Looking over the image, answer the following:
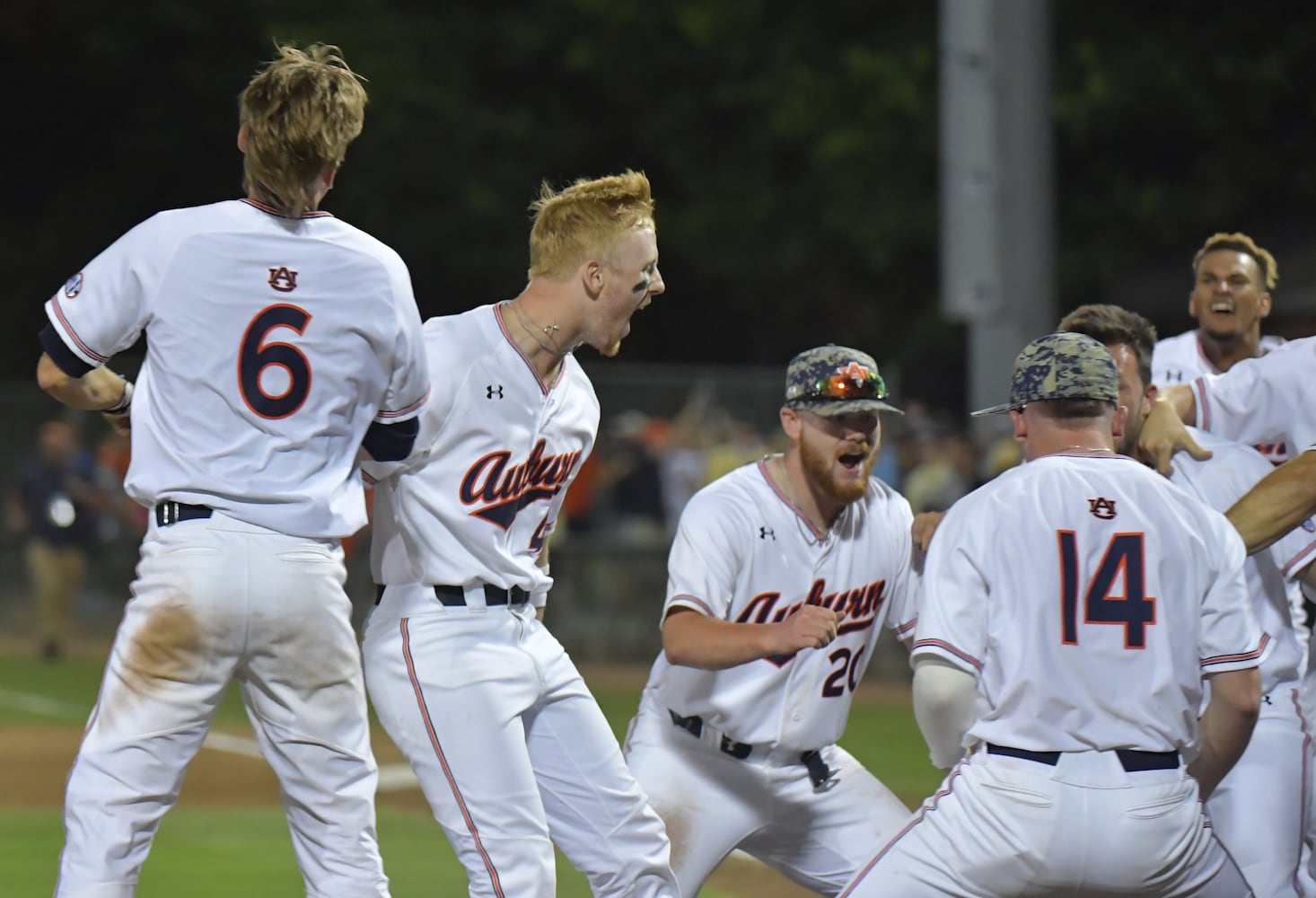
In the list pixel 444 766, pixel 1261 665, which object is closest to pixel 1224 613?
pixel 1261 665

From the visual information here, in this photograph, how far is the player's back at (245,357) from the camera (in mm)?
4082

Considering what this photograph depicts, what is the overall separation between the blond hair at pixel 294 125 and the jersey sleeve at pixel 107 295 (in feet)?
0.90

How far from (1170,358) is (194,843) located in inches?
194

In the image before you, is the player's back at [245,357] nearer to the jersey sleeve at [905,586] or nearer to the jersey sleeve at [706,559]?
the jersey sleeve at [706,559]

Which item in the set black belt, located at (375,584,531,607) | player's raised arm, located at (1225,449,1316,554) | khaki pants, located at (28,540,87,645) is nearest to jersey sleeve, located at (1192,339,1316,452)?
player's raised arm, located at (1225,449,1316,554)

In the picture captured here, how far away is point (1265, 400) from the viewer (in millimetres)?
5703

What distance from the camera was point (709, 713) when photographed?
5230mm

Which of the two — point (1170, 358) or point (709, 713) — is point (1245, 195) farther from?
point (709, 713)

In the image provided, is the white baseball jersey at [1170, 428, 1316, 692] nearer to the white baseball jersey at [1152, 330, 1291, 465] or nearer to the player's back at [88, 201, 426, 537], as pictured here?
the white baseball jersey at [1152, 330, 1291, 465]

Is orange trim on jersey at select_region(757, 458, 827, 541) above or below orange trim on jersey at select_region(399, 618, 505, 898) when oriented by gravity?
above

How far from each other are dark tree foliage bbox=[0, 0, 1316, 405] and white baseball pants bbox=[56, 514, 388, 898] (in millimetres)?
17440

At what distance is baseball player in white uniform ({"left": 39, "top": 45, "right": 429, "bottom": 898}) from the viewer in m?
4.04

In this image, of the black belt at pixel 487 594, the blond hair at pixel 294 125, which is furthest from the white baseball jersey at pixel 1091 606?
the blond hair at pixel 294 125

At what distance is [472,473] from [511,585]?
0.30 metres
